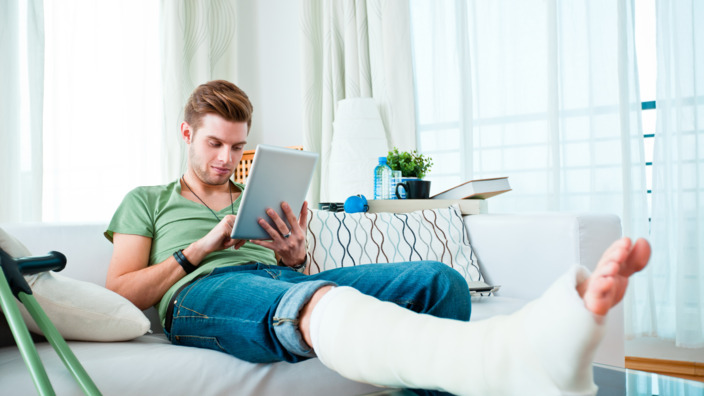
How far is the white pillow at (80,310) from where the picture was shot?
919mm

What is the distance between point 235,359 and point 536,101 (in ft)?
6.33

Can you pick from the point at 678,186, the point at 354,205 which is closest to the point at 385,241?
the point at 354,205

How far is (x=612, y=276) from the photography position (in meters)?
0.50

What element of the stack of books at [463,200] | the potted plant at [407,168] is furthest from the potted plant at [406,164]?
the stack of books at [463,200]

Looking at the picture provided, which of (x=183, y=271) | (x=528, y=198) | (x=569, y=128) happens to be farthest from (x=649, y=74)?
(x=183, y=271)

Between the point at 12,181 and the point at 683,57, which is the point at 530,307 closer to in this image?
the point at 683,57

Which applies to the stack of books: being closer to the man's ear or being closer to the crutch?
the man's ear

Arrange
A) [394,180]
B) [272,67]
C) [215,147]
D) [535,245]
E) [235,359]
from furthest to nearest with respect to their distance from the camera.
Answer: [272,67]
[394,180]
[535,245]
[215,147]
[235,359]

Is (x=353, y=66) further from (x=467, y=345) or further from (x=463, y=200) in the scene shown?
(x=467, y=345)

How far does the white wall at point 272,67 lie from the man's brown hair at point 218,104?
164 centimetres

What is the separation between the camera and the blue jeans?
789mm

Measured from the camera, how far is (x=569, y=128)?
2324 millimetres

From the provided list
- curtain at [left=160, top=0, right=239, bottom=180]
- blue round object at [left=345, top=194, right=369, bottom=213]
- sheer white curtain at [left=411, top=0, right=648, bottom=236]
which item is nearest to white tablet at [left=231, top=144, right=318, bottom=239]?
blue round object at [left=345, top=194, right=369, bottom=213]

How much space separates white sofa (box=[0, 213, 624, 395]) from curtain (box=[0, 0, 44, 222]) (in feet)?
3.83
